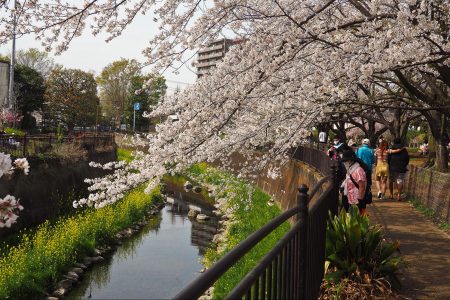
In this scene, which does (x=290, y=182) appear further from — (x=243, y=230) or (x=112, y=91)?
(x=112, y=91)

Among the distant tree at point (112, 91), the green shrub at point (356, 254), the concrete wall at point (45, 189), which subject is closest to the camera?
the green shrub at point (356, 254)

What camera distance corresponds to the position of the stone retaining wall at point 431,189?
10117mm

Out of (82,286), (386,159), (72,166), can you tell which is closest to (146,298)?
(82,286)

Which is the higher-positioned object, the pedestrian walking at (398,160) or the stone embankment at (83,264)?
the pedestrian walking at (398,160)

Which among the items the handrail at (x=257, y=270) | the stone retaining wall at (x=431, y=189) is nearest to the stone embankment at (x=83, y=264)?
the stone retaining wall at (x=431, y=189)

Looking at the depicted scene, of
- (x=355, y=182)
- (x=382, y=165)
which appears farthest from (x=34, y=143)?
(x=355, y=182)

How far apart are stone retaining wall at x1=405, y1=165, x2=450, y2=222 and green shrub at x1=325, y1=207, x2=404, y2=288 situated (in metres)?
4.88

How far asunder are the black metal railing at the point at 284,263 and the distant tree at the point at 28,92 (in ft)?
143

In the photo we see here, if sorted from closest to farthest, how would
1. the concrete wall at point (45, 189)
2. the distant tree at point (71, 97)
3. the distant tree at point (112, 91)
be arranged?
the concrete wall at point (45, 189) < the distant tree at point (71, 97) < the distant tree at point (112, 91)

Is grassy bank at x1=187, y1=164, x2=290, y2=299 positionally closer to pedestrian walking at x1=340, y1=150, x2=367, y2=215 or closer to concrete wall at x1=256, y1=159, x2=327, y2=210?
concrete wall at x1=256, y1=159, x2=327, y2=210

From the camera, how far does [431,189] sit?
1122 cm

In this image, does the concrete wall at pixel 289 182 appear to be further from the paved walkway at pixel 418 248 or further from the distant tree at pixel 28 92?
the distant tree at pixel 28 92

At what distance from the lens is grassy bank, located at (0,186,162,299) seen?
11022 millimetres

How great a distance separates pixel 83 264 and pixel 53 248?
131 centimetres
